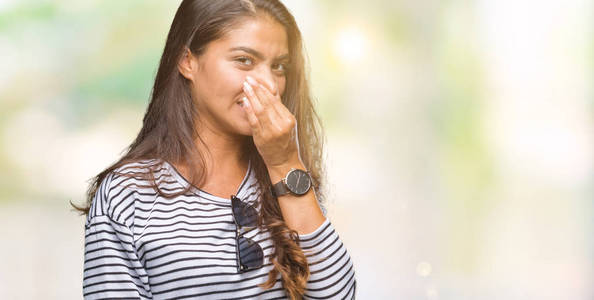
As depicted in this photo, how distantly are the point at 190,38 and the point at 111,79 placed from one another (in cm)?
95

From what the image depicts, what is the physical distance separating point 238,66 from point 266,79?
0.18 ft

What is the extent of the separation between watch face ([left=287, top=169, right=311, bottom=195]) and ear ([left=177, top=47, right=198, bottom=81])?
28 centimetres

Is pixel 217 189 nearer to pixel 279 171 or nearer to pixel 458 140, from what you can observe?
pixel 279 171

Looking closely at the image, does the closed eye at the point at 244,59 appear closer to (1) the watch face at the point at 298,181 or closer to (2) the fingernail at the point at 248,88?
(2) the fingernail at the point at 248,88

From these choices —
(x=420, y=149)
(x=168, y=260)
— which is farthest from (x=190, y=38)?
(x=420, y=149)

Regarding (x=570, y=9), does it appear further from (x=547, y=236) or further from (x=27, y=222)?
(x=27, y=222)

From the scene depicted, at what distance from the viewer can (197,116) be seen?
1325 mm

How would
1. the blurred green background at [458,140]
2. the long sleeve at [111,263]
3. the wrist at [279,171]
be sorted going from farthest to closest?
1. the blurred green background at [458,140]
2. the wrist at [279,171]
3. the long sleeve at [111,263]

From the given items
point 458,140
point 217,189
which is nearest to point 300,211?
point 217,189

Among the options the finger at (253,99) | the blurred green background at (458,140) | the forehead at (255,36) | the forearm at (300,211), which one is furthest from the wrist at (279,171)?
the blurred green background at (458,140)

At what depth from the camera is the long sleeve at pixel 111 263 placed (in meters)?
1.12

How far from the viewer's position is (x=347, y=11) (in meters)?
2.35

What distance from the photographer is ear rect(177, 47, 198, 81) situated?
1.31 m

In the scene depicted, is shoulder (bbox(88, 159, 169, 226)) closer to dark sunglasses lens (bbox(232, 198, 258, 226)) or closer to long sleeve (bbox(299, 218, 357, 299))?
dark sunglasses lens (bbox(232, 198, 258, 226))
